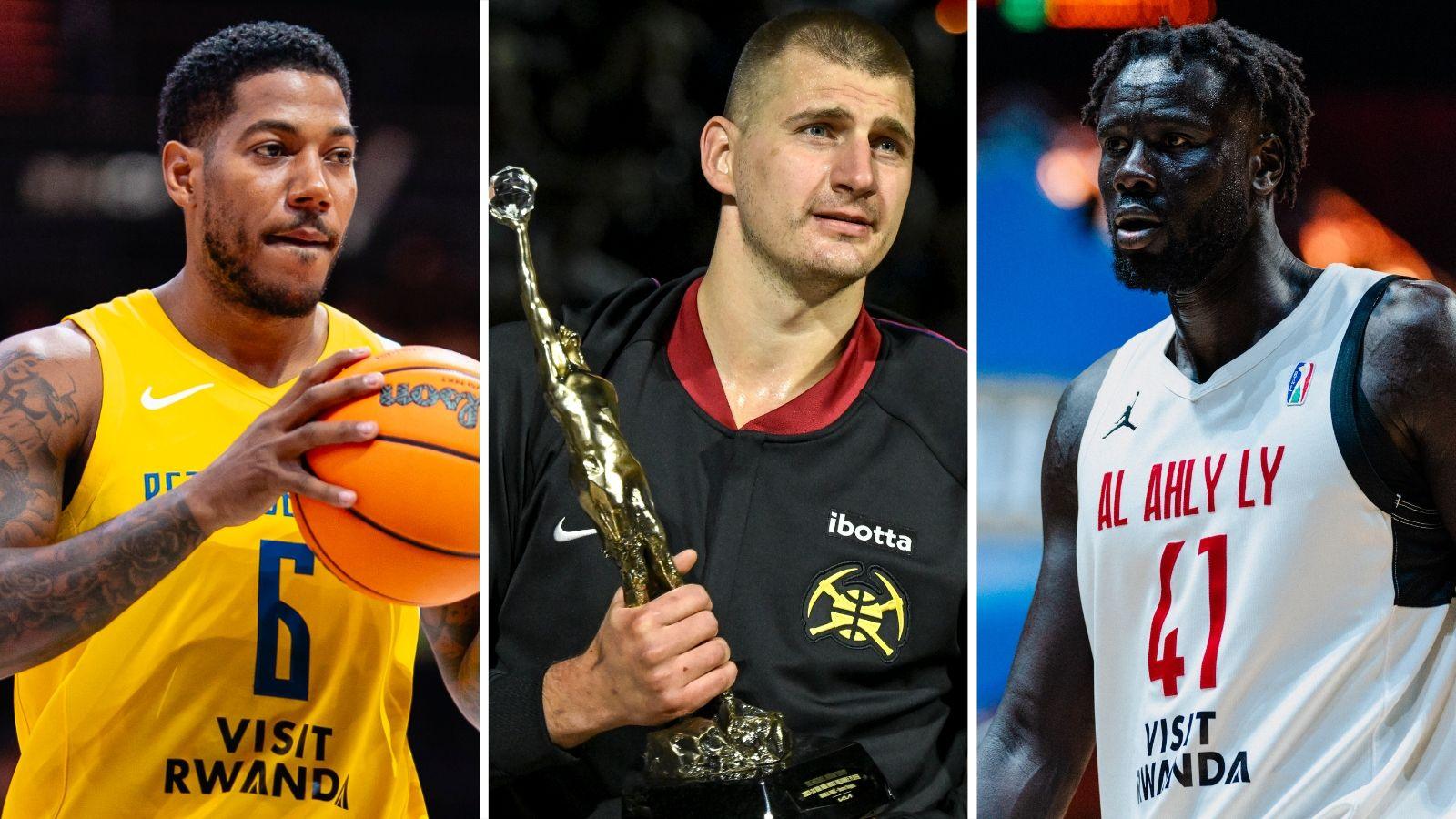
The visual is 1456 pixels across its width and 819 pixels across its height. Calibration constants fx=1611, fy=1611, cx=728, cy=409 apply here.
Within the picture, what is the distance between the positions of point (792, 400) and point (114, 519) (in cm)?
119

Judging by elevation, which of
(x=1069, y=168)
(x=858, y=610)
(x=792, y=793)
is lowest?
(x=792, y=793)

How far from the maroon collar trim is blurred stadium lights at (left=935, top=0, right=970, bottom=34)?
1.81 ft

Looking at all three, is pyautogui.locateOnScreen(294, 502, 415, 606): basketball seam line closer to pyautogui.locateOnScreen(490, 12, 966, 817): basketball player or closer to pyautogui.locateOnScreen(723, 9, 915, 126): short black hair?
pyautogui.locateOnScreen(490, 12, 966, 817): basketball player

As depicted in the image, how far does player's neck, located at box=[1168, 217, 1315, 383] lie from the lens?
2889mm

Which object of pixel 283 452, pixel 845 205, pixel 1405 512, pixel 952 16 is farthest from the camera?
pixel 952 16

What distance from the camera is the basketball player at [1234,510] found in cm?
268

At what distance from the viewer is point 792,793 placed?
272 cm

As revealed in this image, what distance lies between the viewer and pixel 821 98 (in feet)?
9.45

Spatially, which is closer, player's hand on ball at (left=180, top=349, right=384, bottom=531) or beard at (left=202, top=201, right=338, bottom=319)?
player's hand on ball at (left=180, top=349, right=384, bottom=531)

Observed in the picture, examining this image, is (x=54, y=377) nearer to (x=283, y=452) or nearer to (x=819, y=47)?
(x=283, y=452)

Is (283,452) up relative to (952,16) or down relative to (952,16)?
down

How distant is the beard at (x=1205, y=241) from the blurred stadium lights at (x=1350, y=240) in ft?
0.45

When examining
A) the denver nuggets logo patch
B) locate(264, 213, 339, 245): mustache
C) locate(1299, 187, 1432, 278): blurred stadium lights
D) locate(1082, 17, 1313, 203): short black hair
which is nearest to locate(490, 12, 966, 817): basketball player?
the denver nuggets logo patch

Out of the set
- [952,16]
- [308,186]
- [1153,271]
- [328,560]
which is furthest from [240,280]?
[1153,271]
